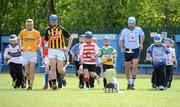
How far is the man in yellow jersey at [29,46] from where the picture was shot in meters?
18.8

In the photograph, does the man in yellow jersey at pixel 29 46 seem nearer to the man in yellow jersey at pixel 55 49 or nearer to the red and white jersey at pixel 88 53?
the man in yellow jersey at pixel 55 49

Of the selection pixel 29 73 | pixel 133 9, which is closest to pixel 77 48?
pixel 29 73

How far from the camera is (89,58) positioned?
19719 millimetres

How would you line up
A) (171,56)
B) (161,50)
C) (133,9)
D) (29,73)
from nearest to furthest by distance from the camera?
(29,73), (161,50), (171,56), (133,9)

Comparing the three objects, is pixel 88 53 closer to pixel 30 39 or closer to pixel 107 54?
pixel 107 54

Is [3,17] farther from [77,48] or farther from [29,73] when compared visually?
[29,73]

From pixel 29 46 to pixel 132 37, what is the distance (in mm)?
3221

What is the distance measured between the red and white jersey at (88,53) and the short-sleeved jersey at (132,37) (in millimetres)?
926

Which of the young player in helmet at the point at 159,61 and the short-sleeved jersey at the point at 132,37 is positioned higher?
the short-sleeved jersey at the point at 132,37

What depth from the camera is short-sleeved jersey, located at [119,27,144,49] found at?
19578 millimetres

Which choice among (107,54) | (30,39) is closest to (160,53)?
(107,54)

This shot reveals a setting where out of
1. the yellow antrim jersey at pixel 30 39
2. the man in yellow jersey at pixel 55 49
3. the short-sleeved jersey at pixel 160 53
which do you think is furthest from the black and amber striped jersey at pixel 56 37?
the short-sleeved jersey at pixel 160 53

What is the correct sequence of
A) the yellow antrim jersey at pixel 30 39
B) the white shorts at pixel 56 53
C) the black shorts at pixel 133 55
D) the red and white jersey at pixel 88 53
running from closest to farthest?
the white shorts at pixel 56 53, the yellow antrim jersey at pixel 30 39, the black shorts at pixel 133 55, the red and white jersey at pixel 88 53

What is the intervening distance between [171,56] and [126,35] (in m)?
3.19
